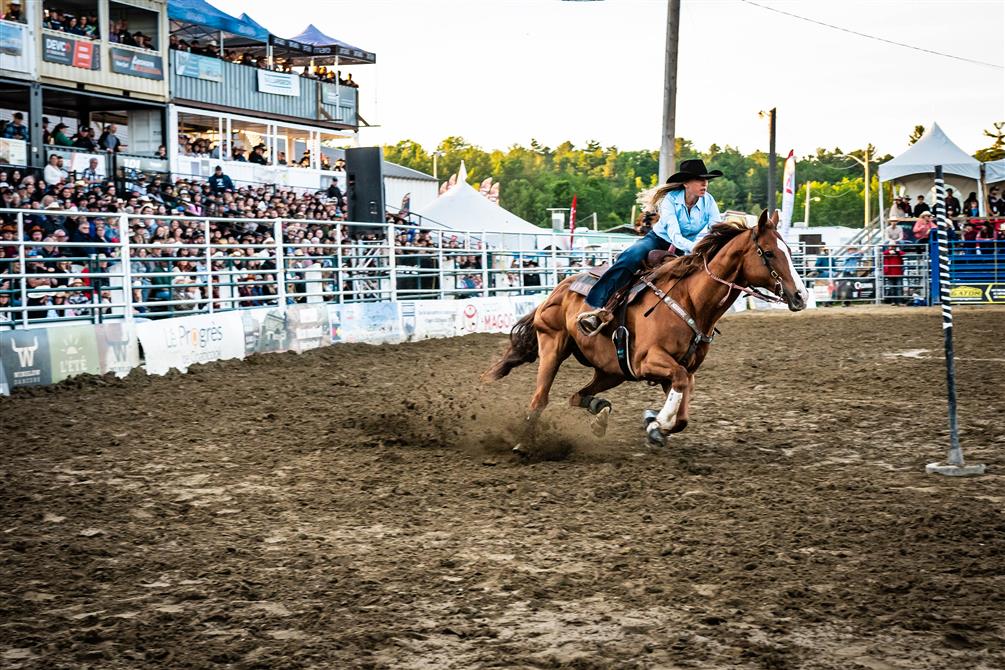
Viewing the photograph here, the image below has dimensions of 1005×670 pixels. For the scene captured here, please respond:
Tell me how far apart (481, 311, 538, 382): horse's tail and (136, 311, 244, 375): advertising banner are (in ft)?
18.8

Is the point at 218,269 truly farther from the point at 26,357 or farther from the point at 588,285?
the point at 588,285

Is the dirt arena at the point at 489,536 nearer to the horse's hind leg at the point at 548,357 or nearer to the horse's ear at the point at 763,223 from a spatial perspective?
the horse's hind leg at the point at 548,357

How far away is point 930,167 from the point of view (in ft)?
106

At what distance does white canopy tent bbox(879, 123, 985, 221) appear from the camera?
Result: 3155cm

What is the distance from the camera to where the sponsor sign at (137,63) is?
94.2ft

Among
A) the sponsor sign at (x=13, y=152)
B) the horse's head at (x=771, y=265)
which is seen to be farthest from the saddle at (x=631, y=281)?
the sponsor sign at (x=13, y=152)

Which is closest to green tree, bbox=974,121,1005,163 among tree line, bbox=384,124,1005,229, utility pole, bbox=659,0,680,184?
tree line, bbox=384,124,1005,229

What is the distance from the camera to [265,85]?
36219mm

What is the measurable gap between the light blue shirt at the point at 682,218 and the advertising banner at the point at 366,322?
9.45 meters

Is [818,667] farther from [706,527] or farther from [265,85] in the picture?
[265,85]

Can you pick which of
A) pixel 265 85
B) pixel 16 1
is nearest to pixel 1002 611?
pixel 16 1

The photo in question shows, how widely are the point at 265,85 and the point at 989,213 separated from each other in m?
24.6

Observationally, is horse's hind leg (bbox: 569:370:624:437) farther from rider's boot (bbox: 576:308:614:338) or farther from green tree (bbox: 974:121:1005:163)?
green tree (bbox: 974:121:1005:163)

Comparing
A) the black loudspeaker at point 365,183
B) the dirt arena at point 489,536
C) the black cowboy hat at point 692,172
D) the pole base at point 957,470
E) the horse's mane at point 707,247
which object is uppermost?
the black loudspeaker at point 365,183
